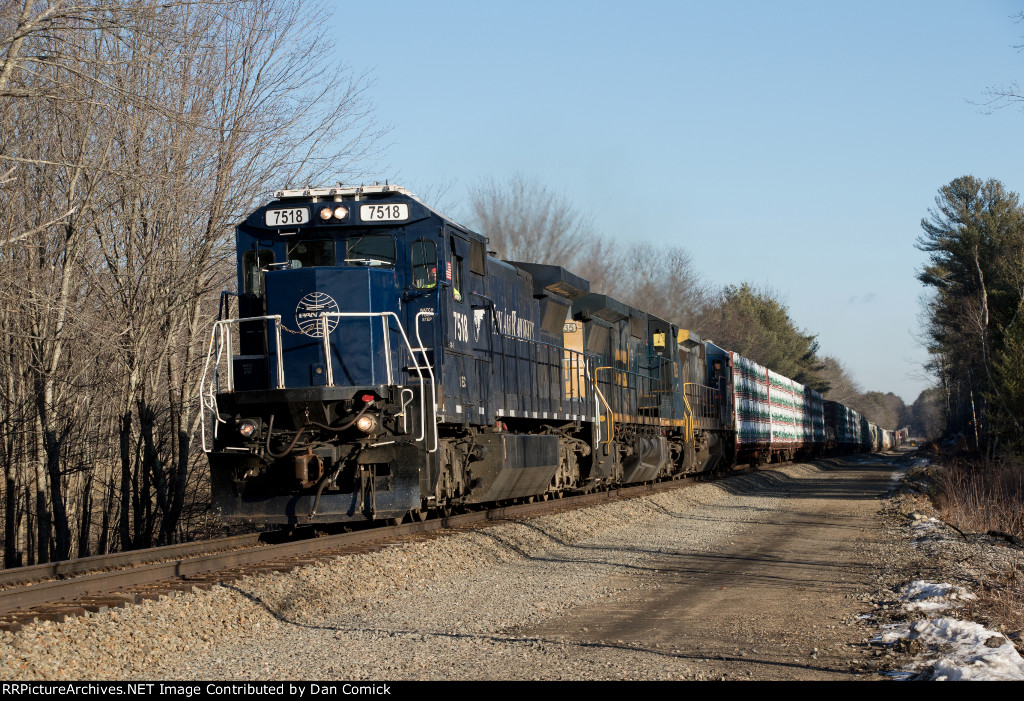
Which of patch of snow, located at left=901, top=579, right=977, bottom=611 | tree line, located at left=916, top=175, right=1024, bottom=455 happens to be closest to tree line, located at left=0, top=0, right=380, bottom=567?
patch of snow, located at left=901, top=579, right=977, bottom=611

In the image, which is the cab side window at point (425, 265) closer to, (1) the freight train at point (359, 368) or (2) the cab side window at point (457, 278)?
(1) the freight train at point (359, 368)

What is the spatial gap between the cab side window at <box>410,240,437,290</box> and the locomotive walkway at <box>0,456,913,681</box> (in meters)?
3.03

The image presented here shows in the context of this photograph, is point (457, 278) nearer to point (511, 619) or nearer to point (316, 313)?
point (316, 313)

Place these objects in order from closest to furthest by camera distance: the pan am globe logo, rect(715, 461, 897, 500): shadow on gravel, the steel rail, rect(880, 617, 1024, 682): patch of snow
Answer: rect(880, 617, 1024, 682): patch of snow, the steel rail, the pan am globe logo, rect(715, 461, 897, 500): shadow on gravel

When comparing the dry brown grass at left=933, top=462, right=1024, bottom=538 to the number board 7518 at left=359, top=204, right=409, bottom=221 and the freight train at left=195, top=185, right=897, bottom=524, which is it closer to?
the freight train at left=195, top=185, right=897, bottom=524

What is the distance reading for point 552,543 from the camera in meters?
12.4

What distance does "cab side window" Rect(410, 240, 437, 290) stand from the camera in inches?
441

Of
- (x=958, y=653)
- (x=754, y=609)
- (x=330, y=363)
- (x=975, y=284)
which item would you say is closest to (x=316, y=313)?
(x=330, y=363)

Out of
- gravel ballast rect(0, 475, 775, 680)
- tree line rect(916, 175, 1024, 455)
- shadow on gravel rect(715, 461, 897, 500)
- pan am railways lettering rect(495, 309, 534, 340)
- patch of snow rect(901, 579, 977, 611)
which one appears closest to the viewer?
gravel ballast rect(0, 475, 775, 680)

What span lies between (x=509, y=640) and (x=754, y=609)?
2268 mm

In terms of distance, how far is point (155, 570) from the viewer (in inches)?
328

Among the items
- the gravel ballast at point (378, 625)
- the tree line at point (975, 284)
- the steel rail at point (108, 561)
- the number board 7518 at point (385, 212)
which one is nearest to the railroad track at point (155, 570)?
the steel rail at point (108, 561)

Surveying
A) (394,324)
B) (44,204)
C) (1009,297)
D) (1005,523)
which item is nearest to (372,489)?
(394,324)

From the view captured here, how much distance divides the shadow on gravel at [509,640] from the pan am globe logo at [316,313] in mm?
3624
